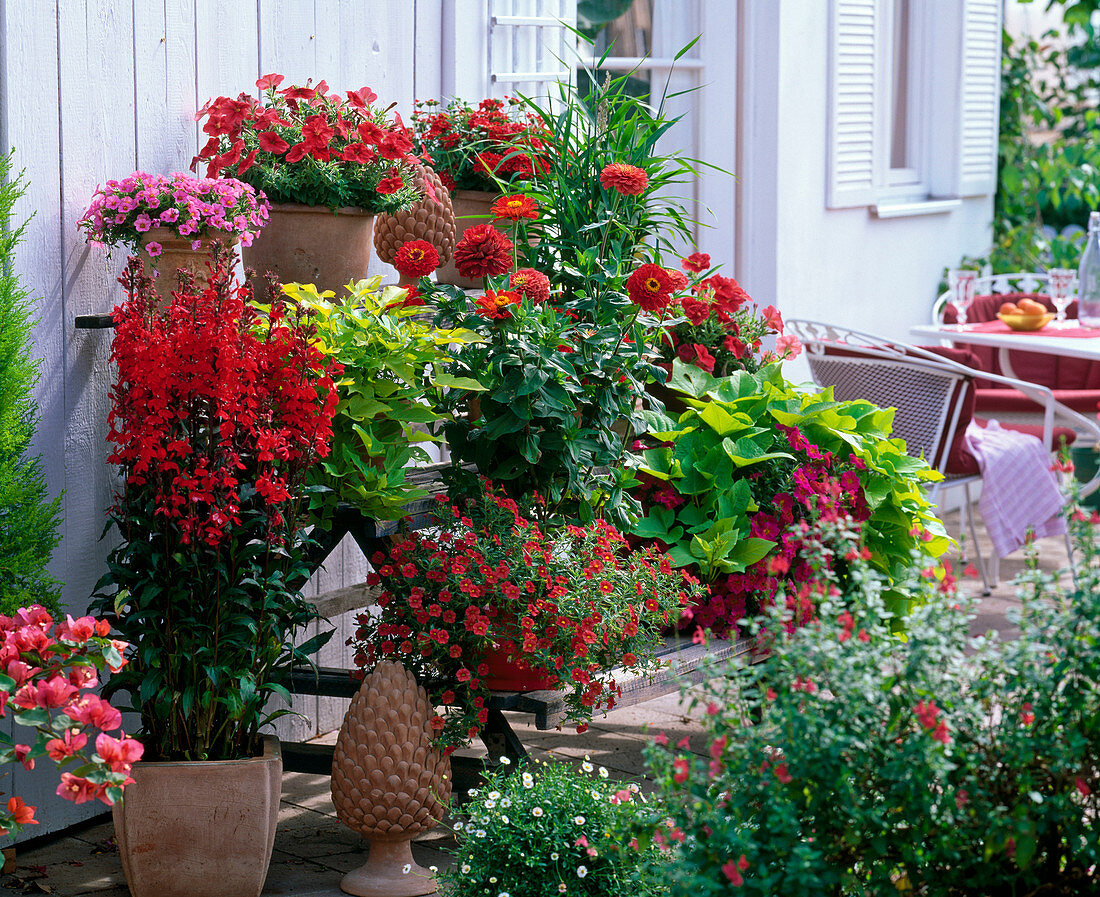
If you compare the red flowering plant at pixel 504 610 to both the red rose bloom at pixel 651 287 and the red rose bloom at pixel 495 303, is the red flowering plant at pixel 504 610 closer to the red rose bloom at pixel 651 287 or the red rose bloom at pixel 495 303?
the red rose bloom at pixel 495 303

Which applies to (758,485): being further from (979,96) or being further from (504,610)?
(979,96)

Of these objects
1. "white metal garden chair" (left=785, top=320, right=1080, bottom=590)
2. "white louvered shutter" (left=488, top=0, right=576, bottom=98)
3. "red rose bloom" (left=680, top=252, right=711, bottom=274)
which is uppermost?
"white louvered shutter" (left=488, top=0, right=576, bottom=98)

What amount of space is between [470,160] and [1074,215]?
480cm

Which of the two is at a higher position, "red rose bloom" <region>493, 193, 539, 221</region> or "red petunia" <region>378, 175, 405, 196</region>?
"red petunia" <region>378, 175, 405, 196</region>

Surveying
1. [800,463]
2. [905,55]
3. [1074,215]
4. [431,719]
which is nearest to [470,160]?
[800,463]

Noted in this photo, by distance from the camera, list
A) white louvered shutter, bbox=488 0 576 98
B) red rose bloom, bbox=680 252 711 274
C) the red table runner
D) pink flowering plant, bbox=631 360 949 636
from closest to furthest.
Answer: pink flowering plant, bbox=631 360 949 636 → red rose bloom, bbox=680 252 711 274 → white louvered shutter, bbox=488 0 576 98 → the red table runner

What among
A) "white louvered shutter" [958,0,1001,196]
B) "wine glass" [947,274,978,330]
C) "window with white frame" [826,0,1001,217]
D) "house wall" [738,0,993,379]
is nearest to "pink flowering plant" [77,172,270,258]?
"house wall" [738,0,993,379]

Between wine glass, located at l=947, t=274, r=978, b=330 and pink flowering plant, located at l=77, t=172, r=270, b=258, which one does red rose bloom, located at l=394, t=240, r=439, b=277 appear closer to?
pink flowering plant, located at l=77, t=172, r=270, b=258

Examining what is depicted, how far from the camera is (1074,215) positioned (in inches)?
273

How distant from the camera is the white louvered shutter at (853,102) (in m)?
5.40

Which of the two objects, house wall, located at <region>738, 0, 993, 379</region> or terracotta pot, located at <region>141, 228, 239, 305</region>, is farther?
house wall, located at <region>738, 0, 993, 379</region>

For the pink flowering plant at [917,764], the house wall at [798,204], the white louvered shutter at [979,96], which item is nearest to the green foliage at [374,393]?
the pink flowering plant at [917,764]

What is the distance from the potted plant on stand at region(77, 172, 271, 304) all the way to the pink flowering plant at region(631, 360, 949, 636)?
99cm

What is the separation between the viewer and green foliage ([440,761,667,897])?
2.08 metres
